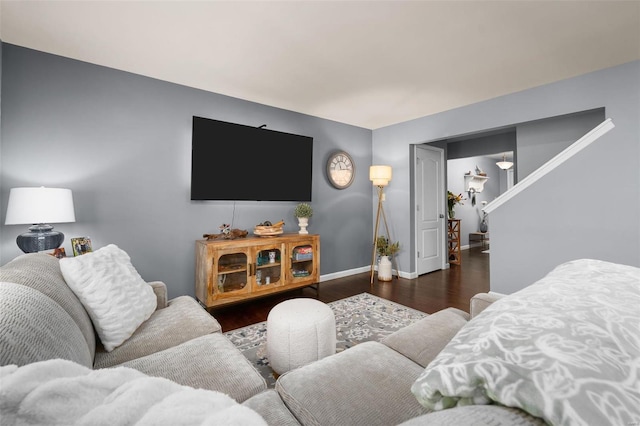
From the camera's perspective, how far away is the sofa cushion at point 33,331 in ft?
2.03

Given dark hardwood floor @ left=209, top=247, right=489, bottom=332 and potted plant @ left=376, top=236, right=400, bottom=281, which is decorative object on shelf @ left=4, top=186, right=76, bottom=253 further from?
potted plant @ left=376, top=236, right=400, bottom=281

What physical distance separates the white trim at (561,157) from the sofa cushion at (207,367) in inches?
123

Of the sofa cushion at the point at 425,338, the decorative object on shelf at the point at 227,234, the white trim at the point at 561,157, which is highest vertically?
the white trim at the point at 561,157

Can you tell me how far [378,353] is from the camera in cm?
119

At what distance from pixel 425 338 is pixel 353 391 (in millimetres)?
557

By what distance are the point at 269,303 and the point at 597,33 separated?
12.5ft

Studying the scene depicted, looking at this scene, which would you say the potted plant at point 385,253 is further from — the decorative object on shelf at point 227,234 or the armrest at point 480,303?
the armrest at point 480,303

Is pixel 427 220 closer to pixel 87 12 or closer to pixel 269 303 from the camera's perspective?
pixel 269 303

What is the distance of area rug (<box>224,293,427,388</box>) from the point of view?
2.14m


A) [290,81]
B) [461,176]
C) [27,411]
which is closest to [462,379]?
[27,411]

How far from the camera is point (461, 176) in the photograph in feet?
25.0

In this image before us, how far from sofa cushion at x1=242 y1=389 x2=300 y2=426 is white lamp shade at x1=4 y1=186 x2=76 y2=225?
2172mm

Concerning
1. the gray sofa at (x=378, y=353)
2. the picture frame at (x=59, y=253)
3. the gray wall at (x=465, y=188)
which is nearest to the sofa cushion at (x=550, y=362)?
the gray sofa at (x=378, y=353)

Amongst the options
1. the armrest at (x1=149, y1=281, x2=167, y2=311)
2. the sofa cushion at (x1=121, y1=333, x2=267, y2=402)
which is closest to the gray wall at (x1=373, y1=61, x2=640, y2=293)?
the sofa cushion at (x1=121, y1=333, x2=267, y2=402)
